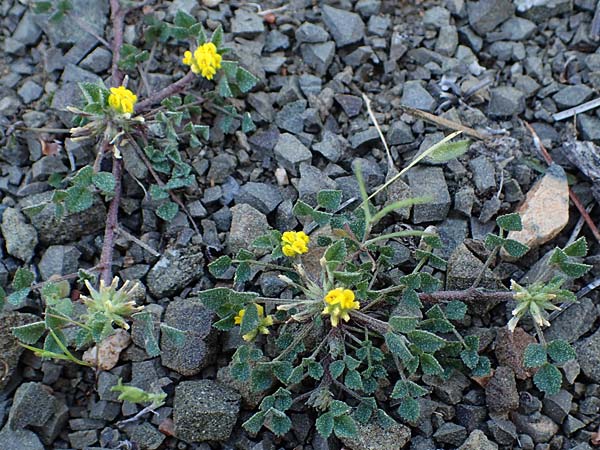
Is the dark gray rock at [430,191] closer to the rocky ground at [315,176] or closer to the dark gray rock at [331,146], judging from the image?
the rocky ground at [315,176]

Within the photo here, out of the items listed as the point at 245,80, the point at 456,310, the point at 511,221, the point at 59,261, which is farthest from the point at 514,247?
the point at 59,261

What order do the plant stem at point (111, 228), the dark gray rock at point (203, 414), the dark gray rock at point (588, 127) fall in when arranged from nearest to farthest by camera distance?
the dark gray rock at point (203, 414)
the plant stem at point (111, 228)
the dark gray rock at point (588, 127)

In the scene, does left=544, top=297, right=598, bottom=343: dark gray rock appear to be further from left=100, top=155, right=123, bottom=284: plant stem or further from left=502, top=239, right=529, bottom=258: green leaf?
left=100, top=155, right=123, bottom=284: plant stem

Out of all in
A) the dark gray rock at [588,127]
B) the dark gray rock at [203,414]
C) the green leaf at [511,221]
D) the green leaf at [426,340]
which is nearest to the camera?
the green leaf at [426,340]

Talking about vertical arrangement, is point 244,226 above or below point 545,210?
below

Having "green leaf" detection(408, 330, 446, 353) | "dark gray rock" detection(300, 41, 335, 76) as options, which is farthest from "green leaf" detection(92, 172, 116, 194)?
"green leaf" detection(408, 330, 446, 353)

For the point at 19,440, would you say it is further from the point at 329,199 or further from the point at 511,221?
the point at 511,221

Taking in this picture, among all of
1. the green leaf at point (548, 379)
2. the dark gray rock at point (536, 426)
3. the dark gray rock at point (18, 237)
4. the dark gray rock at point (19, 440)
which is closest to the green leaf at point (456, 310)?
the green leaf at point (548, 379)

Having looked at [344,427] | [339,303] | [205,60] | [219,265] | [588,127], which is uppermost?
[205,60]
